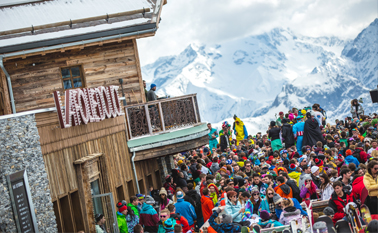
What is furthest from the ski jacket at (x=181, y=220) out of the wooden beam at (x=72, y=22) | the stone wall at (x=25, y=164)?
the wooden beam at (x=72, y=22)

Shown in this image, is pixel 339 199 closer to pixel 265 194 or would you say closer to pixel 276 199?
pixel 276 199

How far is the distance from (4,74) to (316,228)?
12652mm

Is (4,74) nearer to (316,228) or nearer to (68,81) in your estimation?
(68,81)

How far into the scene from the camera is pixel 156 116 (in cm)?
1588

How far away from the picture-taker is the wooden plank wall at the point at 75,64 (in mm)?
16500

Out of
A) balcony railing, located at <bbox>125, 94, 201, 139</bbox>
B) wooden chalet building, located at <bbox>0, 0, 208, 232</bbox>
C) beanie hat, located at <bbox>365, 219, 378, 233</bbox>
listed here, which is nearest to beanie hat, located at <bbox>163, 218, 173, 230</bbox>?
wooden chalet building, located at <bbox>0, 0, 208, 232</bbox>

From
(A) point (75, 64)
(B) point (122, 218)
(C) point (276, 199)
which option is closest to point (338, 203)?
(C) point (276, 199)

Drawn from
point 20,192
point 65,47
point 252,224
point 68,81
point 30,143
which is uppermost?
point 65,47

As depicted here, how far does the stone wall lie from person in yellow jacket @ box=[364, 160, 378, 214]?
252 inches

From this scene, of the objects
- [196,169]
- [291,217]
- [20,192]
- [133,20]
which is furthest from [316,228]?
[133,20]

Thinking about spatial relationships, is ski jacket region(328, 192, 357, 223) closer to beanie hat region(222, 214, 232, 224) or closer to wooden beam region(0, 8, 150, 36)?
beanie hat region(222, 214, 232, 224)

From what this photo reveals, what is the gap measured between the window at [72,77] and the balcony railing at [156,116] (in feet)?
9.46

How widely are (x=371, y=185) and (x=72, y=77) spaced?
469 inches

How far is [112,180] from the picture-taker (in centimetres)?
1378
